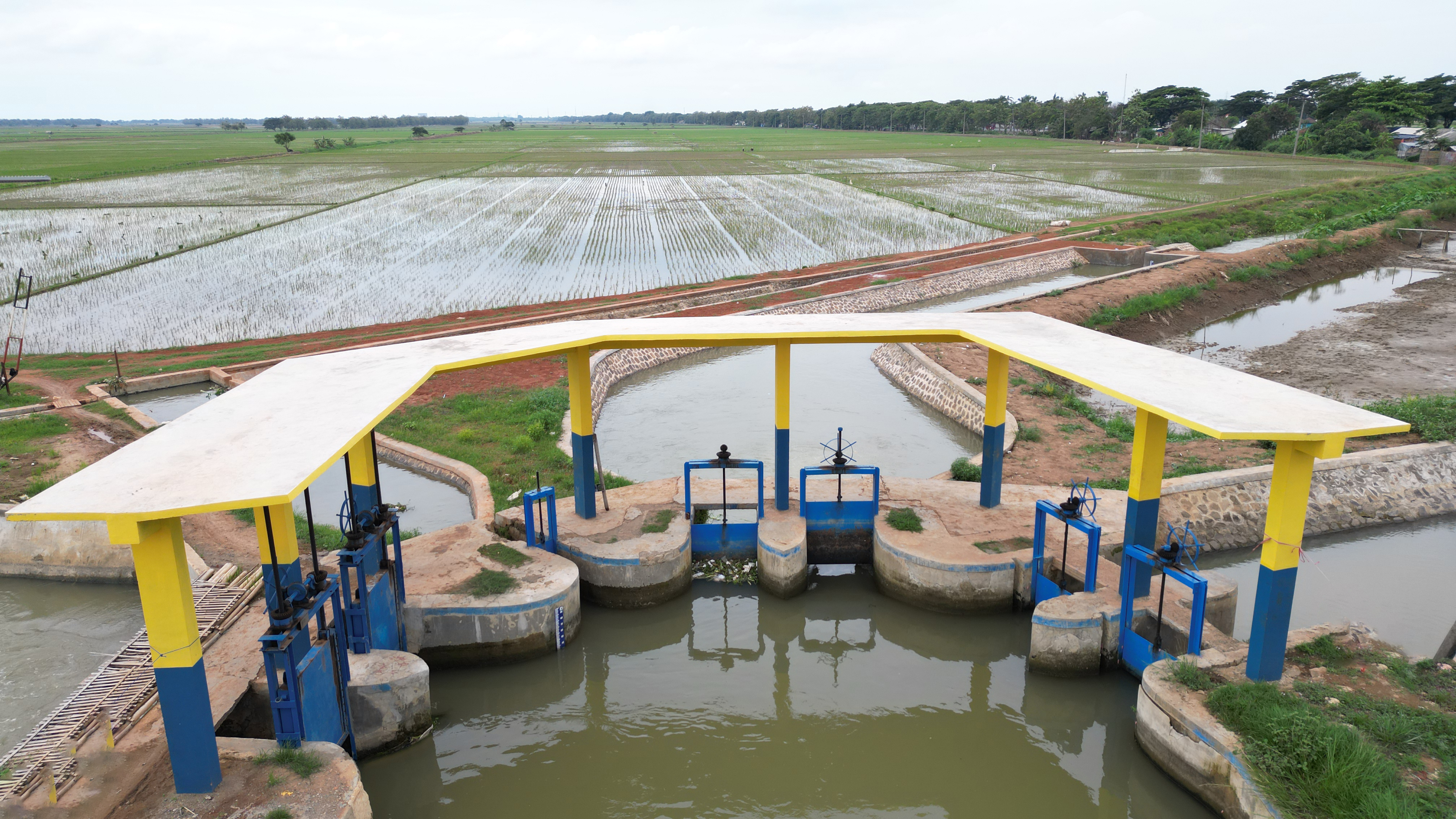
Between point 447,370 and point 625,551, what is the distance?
11.0 ft

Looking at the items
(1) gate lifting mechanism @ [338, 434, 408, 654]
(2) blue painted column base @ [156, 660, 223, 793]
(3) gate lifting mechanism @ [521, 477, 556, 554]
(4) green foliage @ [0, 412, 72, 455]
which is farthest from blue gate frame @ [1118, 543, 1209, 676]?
(4) green foliage @ [0, 412, 72, 455]

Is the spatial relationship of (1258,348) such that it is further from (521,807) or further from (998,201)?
(998,201)

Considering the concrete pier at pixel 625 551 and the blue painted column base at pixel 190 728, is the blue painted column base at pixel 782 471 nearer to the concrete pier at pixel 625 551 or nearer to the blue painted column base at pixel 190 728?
the concrete pier at pixel 625 551

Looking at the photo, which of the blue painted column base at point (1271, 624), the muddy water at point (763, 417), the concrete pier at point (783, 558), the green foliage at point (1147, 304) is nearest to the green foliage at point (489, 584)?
the concrete pier at point (783, 558)

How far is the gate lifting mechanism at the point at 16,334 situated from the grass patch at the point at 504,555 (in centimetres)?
1250

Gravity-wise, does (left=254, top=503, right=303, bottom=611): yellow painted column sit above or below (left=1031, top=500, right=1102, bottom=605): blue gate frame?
above

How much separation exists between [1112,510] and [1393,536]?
4.85 metres

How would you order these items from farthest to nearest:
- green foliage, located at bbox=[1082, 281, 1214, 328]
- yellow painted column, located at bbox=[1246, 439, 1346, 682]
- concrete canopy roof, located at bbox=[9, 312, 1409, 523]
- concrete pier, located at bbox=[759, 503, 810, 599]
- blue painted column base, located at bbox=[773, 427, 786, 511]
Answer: green foliage, located at bbox=[1082, 281, 1214, 328] → blue painted column base, located at bbox=[773, 427, 786, 511] → concrete pier, located at bbox=[759, 503, 810, 599] → yellow painted column, located at bbox=[1246, 439, 1346, 682] → concrete canopy roof, located at bbox=[9, 312, 1409, 523]

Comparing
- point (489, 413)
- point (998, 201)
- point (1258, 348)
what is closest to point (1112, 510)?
point (489, 413)

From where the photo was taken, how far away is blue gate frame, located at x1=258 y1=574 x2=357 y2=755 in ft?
23.8

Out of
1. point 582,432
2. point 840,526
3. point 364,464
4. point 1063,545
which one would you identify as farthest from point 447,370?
point 1063,545

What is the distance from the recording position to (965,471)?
14.4 m

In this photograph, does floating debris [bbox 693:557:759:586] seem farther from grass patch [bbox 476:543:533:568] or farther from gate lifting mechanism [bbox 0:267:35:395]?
gate lifting mechanism [bbox 0:267:35:395]

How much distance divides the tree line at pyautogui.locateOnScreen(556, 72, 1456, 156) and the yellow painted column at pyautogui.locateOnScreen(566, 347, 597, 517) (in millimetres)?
89641
